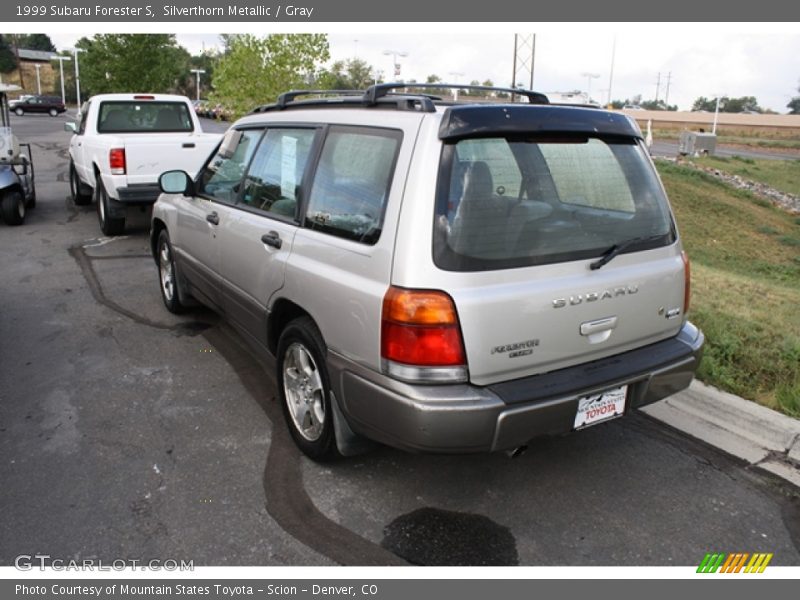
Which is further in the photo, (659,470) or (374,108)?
(659,470)

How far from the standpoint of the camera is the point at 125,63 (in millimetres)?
21641

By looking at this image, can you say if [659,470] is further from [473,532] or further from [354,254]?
[354,254]

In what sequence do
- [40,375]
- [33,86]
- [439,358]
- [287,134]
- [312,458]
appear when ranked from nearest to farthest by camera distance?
[439,358] → [312,458] → [287,134] → [40,375] → [33,86]

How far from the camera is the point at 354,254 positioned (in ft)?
10.1

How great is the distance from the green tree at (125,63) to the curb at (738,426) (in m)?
21.8

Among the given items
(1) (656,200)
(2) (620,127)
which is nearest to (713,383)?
(1) (656,200)

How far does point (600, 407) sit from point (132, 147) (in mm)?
7698

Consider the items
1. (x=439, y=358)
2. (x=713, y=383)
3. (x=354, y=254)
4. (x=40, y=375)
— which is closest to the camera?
(x=439, y=358)

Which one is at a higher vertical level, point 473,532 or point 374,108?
point 374,108

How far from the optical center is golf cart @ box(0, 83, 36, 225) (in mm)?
9969

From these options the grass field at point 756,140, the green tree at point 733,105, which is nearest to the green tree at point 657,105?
the green tree at point 733,105

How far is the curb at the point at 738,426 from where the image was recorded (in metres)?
3.72

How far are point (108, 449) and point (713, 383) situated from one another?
369 cm

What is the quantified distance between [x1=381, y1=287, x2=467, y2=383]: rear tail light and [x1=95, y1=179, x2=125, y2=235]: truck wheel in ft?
25.5
